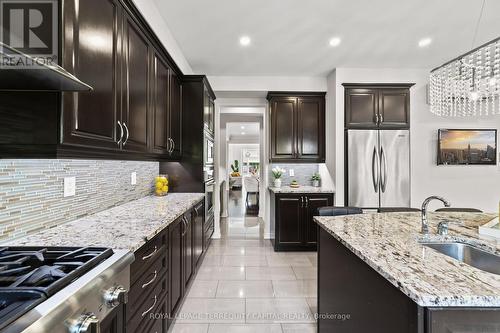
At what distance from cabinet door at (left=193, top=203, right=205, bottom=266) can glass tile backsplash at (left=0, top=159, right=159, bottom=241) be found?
0.87 meters

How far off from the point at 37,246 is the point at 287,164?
12.6 feet

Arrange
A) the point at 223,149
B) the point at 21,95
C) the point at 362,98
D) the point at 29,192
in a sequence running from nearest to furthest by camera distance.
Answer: the point at 21,95 → the point at 29,192 → the point at 362,98 → the point at 223,149

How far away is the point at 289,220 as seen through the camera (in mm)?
3961

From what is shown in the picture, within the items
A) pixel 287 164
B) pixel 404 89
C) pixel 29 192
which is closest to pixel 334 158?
pixel 287 164

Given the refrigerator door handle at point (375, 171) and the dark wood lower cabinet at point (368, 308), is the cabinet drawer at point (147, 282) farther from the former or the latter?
the refrigerator door handle at point (375, 171)

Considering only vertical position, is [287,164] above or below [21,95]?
below

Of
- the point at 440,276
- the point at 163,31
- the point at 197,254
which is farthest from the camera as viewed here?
the point at 197,254

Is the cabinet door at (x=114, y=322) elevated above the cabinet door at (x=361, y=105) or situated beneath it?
situated beneath

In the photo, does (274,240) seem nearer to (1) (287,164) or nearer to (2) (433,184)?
(1) (287,164)

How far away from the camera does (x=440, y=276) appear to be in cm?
94

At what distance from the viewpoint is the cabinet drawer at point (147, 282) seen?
131 cm

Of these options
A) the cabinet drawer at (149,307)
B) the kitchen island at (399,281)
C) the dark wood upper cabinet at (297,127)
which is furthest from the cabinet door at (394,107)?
the cabinet drawer at (149,307)

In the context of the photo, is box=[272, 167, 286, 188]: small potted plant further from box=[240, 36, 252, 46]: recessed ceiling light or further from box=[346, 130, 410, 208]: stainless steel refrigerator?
box=[240, 36, 252, 46]: recessed ceiling light

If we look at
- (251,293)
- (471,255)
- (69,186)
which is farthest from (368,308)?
(69,186)
